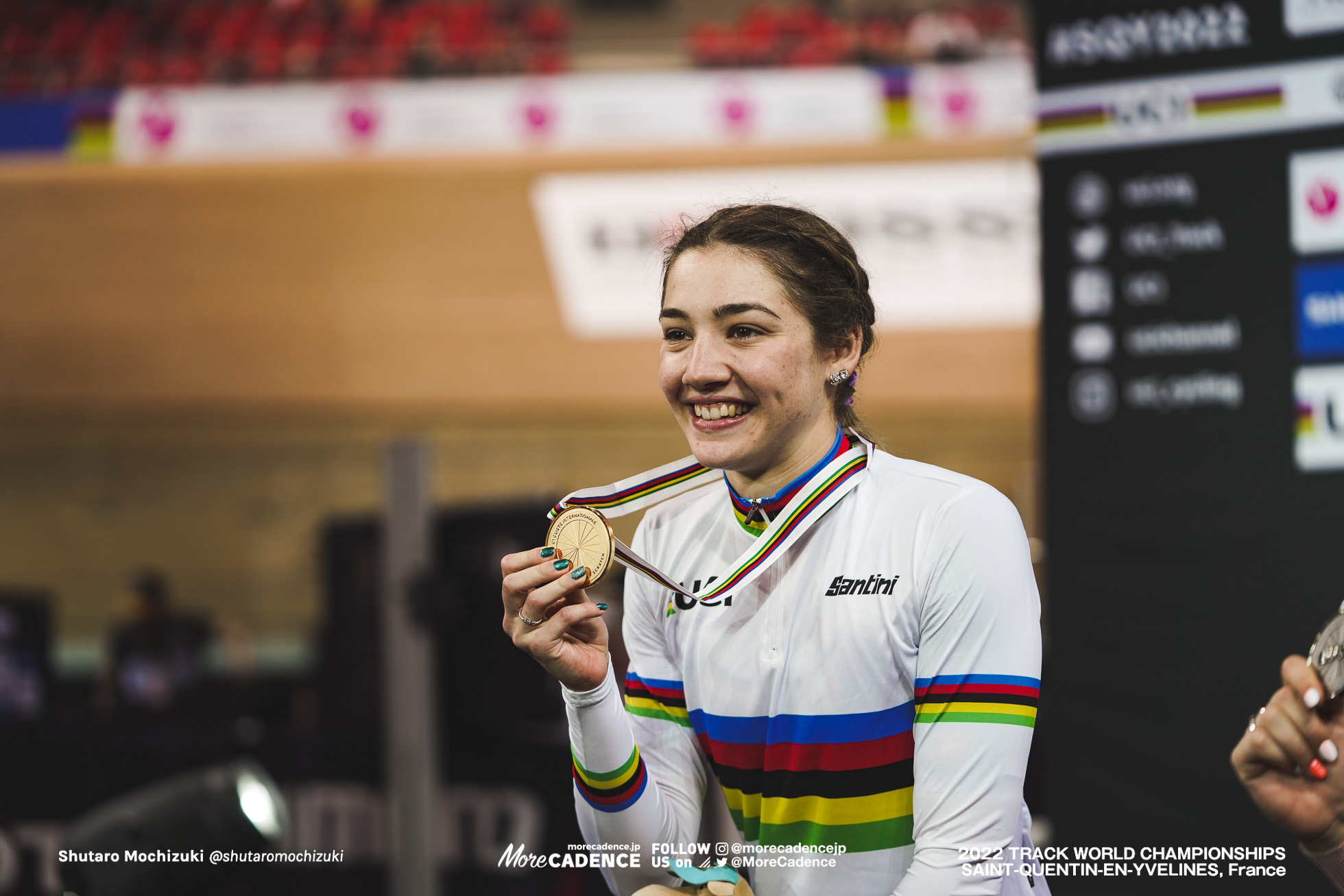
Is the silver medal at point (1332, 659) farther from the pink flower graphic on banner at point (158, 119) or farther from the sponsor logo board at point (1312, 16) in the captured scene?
the pink flower graphic on banner at point (158, 119)

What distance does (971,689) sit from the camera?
4.33 feet

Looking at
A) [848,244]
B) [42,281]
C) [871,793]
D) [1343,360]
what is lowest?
[871,793]

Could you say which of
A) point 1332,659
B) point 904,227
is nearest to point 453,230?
point 904,227

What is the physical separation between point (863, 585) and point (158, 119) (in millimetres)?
6546

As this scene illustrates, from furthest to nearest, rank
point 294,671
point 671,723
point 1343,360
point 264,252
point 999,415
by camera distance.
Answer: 1. point 294,671
2. point 264,252
3. point 999,415
4. point 1343,360
5. point 671,723

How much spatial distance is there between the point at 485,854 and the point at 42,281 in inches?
180

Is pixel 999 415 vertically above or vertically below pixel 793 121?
below

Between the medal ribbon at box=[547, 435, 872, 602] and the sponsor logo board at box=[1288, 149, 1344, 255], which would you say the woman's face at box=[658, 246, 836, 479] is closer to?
the medal ribbon at box=[547, 435, 872, 602]

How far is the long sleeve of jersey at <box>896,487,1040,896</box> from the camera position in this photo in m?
1.29

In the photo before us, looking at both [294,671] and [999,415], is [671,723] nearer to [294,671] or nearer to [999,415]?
[999,415]

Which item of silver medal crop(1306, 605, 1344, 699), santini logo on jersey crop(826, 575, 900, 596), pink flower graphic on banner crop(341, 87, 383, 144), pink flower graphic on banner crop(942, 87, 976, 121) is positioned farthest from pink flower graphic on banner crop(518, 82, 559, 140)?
silver medal crop(1306, 605, 1344, 699)

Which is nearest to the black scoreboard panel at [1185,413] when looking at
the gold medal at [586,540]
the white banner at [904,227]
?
the gold medal at [586,540]

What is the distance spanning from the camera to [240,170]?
21.1 feet

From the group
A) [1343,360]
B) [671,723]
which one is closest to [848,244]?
[671,723]
